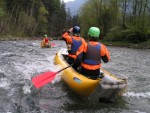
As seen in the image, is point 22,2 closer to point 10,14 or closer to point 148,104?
point 10,14

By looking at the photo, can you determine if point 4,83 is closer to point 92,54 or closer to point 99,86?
point 92,54

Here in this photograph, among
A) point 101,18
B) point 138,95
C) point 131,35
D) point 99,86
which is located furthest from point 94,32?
point 101,18

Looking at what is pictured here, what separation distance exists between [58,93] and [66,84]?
0.41 metres

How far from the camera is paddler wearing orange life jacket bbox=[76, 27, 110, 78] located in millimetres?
6941

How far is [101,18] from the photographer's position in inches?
1743

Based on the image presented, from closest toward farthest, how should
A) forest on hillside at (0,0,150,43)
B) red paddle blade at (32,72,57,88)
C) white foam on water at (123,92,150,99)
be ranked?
red paddle blade at (32,72,57,88) < white foam on water at (123,92,150,99) < forest on hillside at (0,0,150,43)

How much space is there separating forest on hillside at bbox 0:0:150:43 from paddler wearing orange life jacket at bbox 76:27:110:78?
84.4 ft

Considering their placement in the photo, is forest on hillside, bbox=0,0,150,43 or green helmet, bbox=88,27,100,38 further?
forest on hillside, bbox=0,0,150,43

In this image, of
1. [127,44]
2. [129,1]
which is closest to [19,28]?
[129,1]

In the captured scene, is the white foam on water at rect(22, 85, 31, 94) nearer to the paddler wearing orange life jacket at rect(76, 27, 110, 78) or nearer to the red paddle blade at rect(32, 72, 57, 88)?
the red paddle blade at rect(32, 72, 57, 88)

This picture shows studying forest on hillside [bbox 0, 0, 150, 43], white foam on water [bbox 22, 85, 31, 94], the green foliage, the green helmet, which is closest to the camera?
the green helmet

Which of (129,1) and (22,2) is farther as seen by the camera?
(22,2)

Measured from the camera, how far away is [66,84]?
322 inches

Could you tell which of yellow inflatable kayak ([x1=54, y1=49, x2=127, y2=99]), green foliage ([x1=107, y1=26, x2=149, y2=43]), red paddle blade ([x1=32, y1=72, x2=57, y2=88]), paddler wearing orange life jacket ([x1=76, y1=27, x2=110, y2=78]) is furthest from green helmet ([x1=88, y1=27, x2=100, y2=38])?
green foliage ([x1=107, y1=26, x2=149, y2=43])
